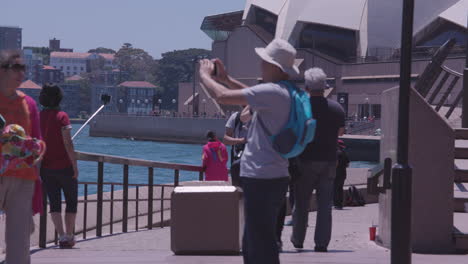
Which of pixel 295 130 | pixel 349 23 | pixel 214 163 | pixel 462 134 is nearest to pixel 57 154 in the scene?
pixel 295 130

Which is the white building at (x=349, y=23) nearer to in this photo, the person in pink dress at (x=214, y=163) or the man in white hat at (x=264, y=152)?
the person in pink dress at (x=214, y=163)

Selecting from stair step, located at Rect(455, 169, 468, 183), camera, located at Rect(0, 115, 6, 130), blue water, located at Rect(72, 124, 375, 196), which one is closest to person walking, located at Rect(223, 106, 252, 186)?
stair step, located at Rect(455, 169, 468, 183)

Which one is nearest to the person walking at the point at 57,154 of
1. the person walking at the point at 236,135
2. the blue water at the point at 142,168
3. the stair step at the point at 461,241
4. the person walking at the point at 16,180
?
the person walking at the point at 236,135

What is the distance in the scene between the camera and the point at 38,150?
201 inches

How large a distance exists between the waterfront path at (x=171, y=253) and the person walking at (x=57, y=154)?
1.54ft

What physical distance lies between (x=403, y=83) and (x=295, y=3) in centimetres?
9086

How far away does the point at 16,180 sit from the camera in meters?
5.02

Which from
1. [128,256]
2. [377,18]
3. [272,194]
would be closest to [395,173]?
[272,194]

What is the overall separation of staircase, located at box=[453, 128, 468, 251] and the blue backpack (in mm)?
3182

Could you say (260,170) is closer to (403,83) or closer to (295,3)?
(403,83)

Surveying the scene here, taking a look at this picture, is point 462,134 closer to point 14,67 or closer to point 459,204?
point 459,204

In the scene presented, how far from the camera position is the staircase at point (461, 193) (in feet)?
24.0

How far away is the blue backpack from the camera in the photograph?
15.2 feet

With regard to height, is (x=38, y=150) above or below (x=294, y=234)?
above
